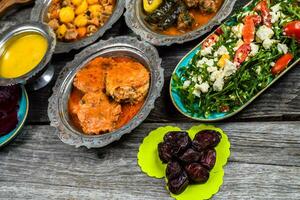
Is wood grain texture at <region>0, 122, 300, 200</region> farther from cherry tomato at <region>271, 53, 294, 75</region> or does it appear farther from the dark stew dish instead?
the dark stew dish

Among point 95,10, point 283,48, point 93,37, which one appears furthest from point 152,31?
point 283,48

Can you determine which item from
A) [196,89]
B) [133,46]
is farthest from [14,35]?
[196,89]

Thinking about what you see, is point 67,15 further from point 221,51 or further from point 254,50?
point 254,50

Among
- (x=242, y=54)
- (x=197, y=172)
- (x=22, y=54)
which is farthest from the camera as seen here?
(x=22, y=54)

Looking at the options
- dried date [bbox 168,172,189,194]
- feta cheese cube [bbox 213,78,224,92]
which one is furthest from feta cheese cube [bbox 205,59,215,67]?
dried date [bbox 168,172,189,194]

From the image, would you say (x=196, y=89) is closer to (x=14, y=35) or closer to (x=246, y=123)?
(x=246, y=123)

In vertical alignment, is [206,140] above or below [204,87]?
below

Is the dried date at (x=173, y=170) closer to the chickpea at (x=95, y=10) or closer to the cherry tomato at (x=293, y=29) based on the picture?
the cherry tomato at (x=293, y=29)
